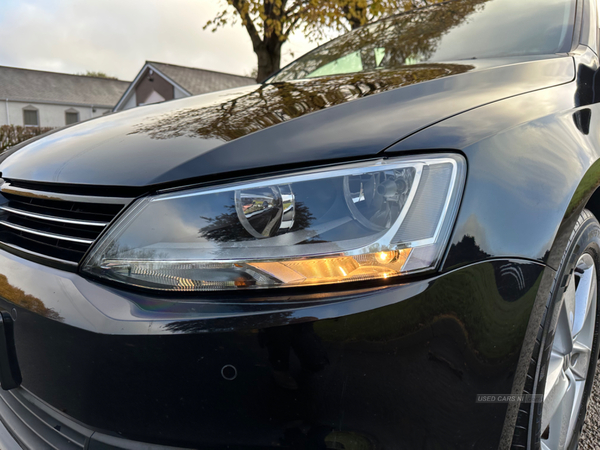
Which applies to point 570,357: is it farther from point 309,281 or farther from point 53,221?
point 53,221

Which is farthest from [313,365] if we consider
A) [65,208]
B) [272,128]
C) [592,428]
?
[592,428]

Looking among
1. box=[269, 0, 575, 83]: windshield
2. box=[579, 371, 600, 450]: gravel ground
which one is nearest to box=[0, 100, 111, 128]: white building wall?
Result: box=[269, 0, 575, 83]: windshield

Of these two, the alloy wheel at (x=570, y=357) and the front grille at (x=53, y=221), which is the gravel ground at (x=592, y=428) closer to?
the alloy wheel at (x=570, y=357)

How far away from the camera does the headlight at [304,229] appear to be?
33.6 inches

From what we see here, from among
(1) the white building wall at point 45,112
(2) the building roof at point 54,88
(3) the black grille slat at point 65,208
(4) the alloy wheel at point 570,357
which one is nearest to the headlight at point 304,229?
(3) the black grille slat at point 65,208

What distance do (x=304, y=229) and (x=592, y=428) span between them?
1592 mm

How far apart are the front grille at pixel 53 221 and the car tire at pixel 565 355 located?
0.96m

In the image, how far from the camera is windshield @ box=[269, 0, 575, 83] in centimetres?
187

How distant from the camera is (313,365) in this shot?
79 cm

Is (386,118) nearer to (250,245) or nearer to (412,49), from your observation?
(250,245)

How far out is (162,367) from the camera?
0.83 metres

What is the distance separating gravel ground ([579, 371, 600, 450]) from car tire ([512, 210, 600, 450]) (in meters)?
0.25

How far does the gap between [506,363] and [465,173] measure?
376 millimetres

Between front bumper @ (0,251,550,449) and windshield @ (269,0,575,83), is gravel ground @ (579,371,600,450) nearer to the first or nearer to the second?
front bumper @ (0,251,550,449)
